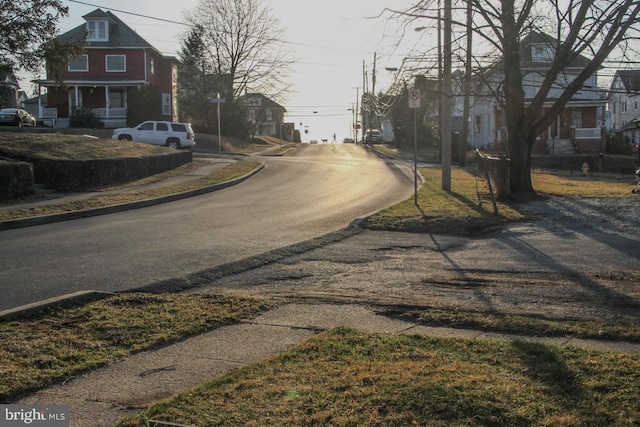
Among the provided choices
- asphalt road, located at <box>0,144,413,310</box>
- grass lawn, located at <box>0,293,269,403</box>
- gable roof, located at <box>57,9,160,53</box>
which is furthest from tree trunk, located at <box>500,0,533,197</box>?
gable roof, located at <box>57,9,160,53</box>


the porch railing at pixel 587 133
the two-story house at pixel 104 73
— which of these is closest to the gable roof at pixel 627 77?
the porch railing at pixel 587 133

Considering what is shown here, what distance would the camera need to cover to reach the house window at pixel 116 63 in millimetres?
53375

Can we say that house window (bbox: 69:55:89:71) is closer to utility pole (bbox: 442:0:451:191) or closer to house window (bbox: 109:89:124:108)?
house window (bbox: 109:89:124:108)

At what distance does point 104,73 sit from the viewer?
175ft

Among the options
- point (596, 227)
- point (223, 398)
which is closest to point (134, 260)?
point (223, 398)

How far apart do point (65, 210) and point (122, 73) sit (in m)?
40.7

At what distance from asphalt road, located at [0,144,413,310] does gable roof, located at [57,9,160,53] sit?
117 feet

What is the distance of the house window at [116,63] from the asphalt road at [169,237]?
3531 centimetres

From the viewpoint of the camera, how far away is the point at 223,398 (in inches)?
171

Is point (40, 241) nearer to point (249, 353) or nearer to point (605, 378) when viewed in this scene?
point (249, 353)

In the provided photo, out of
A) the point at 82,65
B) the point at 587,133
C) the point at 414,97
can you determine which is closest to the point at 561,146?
the point at 587,133

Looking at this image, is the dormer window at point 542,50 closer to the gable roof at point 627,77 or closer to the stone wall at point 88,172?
the gable roof at point 627,77

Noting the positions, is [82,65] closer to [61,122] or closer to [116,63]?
[116,63]

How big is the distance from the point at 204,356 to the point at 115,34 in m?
53.4
